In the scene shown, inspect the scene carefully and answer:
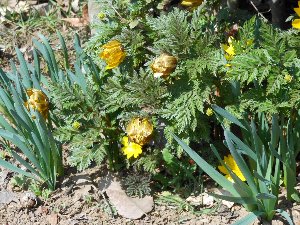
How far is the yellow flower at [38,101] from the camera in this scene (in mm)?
2611

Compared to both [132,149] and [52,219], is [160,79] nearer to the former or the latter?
[132,149]

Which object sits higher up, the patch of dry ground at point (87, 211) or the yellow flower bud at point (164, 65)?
the yellow flower bud at point (164, 65)

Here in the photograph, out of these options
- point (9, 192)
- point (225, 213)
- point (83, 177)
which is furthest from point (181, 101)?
point (9, 192)

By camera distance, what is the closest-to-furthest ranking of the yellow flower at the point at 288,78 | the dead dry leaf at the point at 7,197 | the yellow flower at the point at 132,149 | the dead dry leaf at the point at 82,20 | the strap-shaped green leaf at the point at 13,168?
the yellow flower at the point at 288,78
the yellow flower at the point at 132,149
the strap-shaped green leaf at the point at 13,168
the dead dry leaf at the point at 7,197
the dead dry leaf at the point at 82,20

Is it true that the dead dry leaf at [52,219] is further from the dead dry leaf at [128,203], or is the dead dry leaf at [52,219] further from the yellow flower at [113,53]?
the yellow flower at [113,53]

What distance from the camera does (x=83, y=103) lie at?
263 centimetres

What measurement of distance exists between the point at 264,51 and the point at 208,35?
25cm

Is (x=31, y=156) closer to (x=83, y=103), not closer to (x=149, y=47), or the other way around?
(x=83, y=103)

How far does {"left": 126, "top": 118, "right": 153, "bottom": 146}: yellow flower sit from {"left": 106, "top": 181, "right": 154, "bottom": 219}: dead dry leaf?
0.41m

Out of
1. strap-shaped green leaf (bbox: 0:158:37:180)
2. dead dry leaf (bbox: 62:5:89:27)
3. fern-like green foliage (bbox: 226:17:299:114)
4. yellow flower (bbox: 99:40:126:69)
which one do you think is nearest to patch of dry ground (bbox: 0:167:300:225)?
strap-shaped green leaf (bbox: 0:158:37:180)

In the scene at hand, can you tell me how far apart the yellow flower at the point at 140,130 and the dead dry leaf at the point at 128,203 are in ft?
1.33

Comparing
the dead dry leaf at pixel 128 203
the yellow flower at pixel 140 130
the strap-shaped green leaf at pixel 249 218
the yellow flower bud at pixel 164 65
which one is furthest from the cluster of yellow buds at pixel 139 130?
the strap-shaped green leaf at pixel 249 218

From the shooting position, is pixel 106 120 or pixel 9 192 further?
pixel 9 192

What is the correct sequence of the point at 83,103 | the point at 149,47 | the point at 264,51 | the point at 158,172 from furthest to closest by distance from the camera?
the point at 158,172 < the point at 83,103 < the point at 149,47 < the point at 264,51
